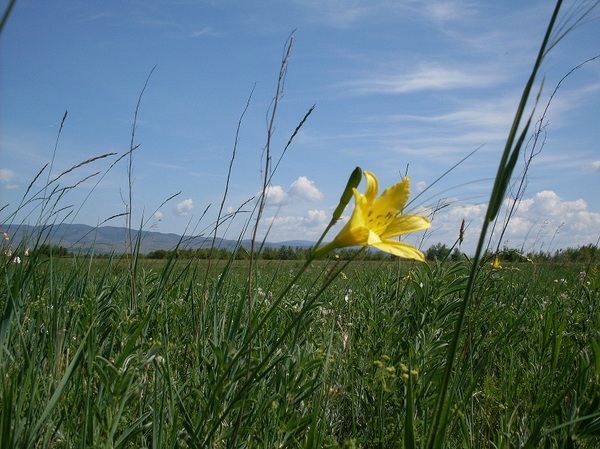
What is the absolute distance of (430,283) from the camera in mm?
2088

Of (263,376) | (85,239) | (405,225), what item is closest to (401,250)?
(405,225)

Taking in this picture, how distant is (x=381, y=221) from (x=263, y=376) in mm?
465

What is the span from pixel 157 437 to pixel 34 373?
16.5 inches

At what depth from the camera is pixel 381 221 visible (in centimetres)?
111

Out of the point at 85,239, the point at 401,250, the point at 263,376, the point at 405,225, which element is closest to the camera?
the point at 401,250

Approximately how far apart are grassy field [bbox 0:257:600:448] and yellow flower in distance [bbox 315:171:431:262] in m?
0.06

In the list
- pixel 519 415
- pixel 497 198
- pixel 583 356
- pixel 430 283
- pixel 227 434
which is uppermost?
pixel 497 198

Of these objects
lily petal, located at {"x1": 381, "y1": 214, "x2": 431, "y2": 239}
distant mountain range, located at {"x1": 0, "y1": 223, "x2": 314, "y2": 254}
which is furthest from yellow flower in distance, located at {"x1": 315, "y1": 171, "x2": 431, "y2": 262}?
distant mountain range, located at {"x1": 0, "y1": 223, "x2": 314, "y2": 254}

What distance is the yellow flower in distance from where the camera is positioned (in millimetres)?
966

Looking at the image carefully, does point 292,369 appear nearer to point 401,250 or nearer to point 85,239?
point 401,250

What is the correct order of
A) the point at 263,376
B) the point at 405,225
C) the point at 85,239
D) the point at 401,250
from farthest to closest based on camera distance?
the point at 85,239, the point at 263,376, the point at 405,225, the point at 401,250

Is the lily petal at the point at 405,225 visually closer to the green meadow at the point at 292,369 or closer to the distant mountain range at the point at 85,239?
the green meadow at the point at 292,369

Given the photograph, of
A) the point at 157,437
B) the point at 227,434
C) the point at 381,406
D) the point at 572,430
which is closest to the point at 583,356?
the point at 572,430

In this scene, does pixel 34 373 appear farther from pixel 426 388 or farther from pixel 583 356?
pixel 583 356
